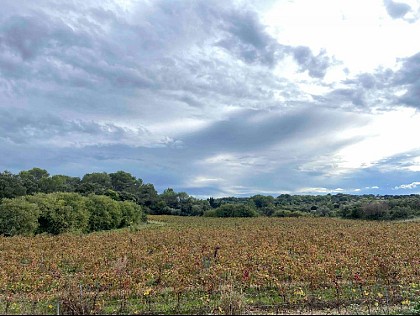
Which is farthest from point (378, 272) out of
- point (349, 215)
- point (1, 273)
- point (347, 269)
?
point (349, 215)

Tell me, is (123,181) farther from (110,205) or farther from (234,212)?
(110,205)

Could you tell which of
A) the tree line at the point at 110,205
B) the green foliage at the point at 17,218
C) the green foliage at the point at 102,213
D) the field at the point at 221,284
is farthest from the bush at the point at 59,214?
the field at the point at 221,284

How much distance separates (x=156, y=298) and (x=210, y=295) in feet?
5.09

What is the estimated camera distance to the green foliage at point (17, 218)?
111 ft

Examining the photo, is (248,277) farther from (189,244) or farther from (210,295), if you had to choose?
(189,244)

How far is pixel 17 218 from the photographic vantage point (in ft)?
111

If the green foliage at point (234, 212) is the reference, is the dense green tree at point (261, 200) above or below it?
above

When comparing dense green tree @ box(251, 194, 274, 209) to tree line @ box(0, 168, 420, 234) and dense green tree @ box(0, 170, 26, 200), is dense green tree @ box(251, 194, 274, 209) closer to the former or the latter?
tree line @ box(0, 168, 420, 234)

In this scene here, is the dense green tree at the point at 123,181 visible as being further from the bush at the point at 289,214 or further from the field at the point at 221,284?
the field at the point at 221,284

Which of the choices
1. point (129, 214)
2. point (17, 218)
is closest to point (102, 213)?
point (129, 214)

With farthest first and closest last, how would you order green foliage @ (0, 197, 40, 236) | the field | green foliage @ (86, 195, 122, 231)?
green foliage @ (86, 195, 122, 231), green foliage @ (0, 197, 40, 236), the field

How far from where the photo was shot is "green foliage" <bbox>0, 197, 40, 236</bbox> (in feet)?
111

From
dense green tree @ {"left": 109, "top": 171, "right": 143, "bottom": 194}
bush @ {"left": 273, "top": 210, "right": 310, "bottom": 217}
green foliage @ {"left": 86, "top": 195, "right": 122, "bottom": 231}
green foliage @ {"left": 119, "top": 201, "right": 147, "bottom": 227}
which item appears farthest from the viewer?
dense green tree @ {"left": 109, "top": 171, "right": 143, "bottom": 194}

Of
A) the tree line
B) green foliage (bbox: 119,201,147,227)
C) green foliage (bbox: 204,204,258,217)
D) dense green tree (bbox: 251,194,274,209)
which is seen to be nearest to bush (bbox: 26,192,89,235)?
the tree line
